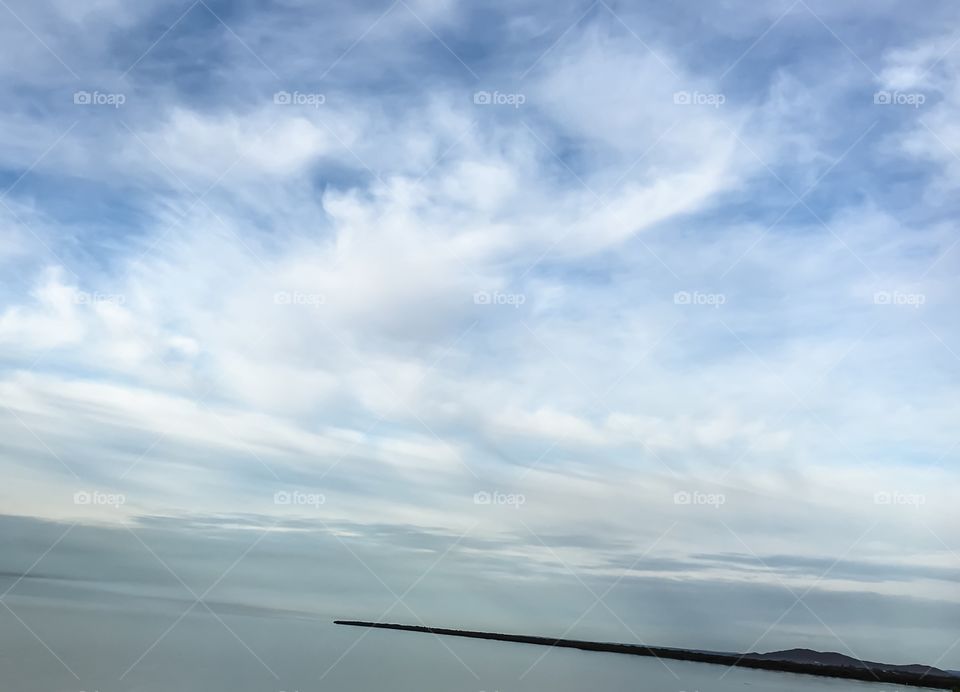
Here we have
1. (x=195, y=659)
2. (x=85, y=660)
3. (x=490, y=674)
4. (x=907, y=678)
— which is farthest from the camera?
(x=907, y=678)

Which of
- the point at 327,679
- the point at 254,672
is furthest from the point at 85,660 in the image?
the point at 327,679

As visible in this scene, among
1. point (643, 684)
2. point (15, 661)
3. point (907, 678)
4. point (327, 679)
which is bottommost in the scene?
point (907, 678)

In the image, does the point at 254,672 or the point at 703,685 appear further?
the point at 703,685

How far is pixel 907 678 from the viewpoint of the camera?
193 meters

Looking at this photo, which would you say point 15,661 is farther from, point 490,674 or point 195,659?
point 490,674

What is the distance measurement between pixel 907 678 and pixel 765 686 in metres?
102

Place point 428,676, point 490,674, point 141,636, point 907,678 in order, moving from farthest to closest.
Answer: point 907,678 → point 141,636 → point 490,674 → point 428,676

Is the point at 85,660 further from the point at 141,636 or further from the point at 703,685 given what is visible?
the point at 703,685

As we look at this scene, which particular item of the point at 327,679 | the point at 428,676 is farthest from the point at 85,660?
the point at 428,676

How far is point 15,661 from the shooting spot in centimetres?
6175

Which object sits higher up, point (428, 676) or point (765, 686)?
point (428, 676)

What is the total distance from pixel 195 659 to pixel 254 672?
9.44 meters

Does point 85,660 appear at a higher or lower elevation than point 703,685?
higher

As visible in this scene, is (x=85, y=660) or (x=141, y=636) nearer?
(x=85, y=660)
